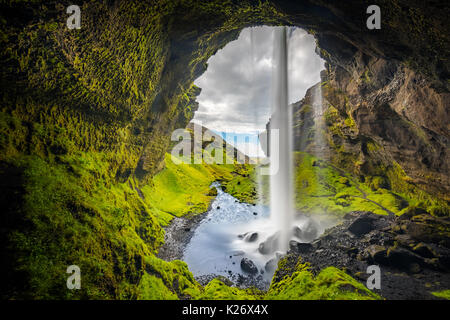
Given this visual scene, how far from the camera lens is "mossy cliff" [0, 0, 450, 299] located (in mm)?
6777

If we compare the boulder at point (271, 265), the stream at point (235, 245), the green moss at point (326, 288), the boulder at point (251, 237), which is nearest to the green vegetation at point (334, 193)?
the stream at point (235, 245)

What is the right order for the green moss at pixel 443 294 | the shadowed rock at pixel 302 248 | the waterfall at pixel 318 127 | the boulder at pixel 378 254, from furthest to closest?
the waterfall at pixel 318 127 < the shadowed rock at pixel 302 248 < the boulder at pixel 378 254 < the green moss at pixel 443 294

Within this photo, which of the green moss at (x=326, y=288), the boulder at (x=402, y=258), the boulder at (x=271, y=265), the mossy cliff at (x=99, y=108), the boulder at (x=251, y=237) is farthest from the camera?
the boulder at (x=251, y=237)

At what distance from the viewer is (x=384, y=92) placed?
1764cm

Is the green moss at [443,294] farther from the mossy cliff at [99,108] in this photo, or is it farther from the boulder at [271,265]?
the boulder at [271,265]

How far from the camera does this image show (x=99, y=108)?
1199 cm

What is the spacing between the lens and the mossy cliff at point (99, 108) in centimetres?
678

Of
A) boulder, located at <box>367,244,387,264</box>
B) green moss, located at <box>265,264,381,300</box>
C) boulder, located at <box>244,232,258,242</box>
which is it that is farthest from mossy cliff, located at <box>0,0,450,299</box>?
boulder, located at <box>244,232,258,242</box>

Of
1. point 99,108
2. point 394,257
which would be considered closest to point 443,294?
point 394,257

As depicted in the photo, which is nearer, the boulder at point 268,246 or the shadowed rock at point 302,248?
the shadowed rock at point 302,248

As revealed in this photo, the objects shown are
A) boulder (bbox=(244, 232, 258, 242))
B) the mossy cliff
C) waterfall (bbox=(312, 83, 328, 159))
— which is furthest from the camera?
waterfall (bbox=(312, 83, 328, 159))

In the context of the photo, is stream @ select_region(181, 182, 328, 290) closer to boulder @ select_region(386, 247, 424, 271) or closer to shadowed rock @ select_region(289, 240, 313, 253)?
shadowed rock @ select_region(289, 240, 313, 253)
